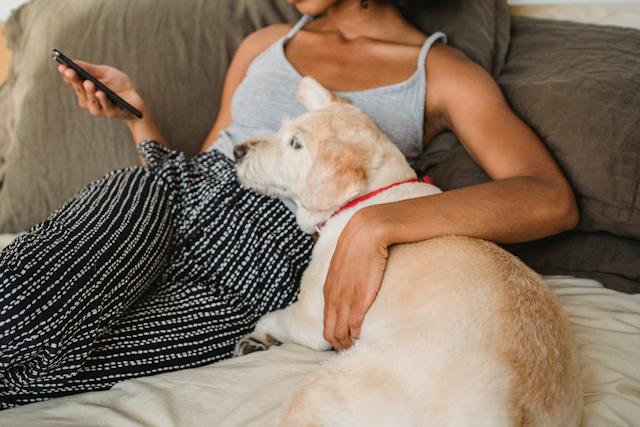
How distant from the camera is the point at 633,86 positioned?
1348 millimetres

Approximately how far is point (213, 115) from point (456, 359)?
142cm

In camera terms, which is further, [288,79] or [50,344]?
[288,79]

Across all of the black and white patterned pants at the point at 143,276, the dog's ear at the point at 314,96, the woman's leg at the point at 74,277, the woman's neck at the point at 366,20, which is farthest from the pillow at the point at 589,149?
the woman's leg at the point at 74,277

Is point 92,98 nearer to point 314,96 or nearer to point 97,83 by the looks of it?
point 97,83

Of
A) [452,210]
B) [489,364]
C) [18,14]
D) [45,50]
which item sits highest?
[18,14]

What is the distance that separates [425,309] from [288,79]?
994mm

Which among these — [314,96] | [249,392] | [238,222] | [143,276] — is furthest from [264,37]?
[249,392]

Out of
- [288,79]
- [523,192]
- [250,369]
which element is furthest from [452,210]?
[288,79]

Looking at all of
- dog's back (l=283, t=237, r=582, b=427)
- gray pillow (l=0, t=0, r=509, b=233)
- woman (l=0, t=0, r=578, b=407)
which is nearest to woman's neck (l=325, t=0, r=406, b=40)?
woman (l=0, t=0, r=578, b=407)

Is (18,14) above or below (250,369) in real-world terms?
above

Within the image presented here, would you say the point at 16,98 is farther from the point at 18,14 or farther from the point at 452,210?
the point at 452,210

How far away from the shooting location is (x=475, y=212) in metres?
1.16

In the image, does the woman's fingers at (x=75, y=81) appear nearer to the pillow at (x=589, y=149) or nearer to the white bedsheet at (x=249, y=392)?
the white bedsheet at (x=249, y=392)

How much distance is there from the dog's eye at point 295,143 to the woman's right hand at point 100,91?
62cm
